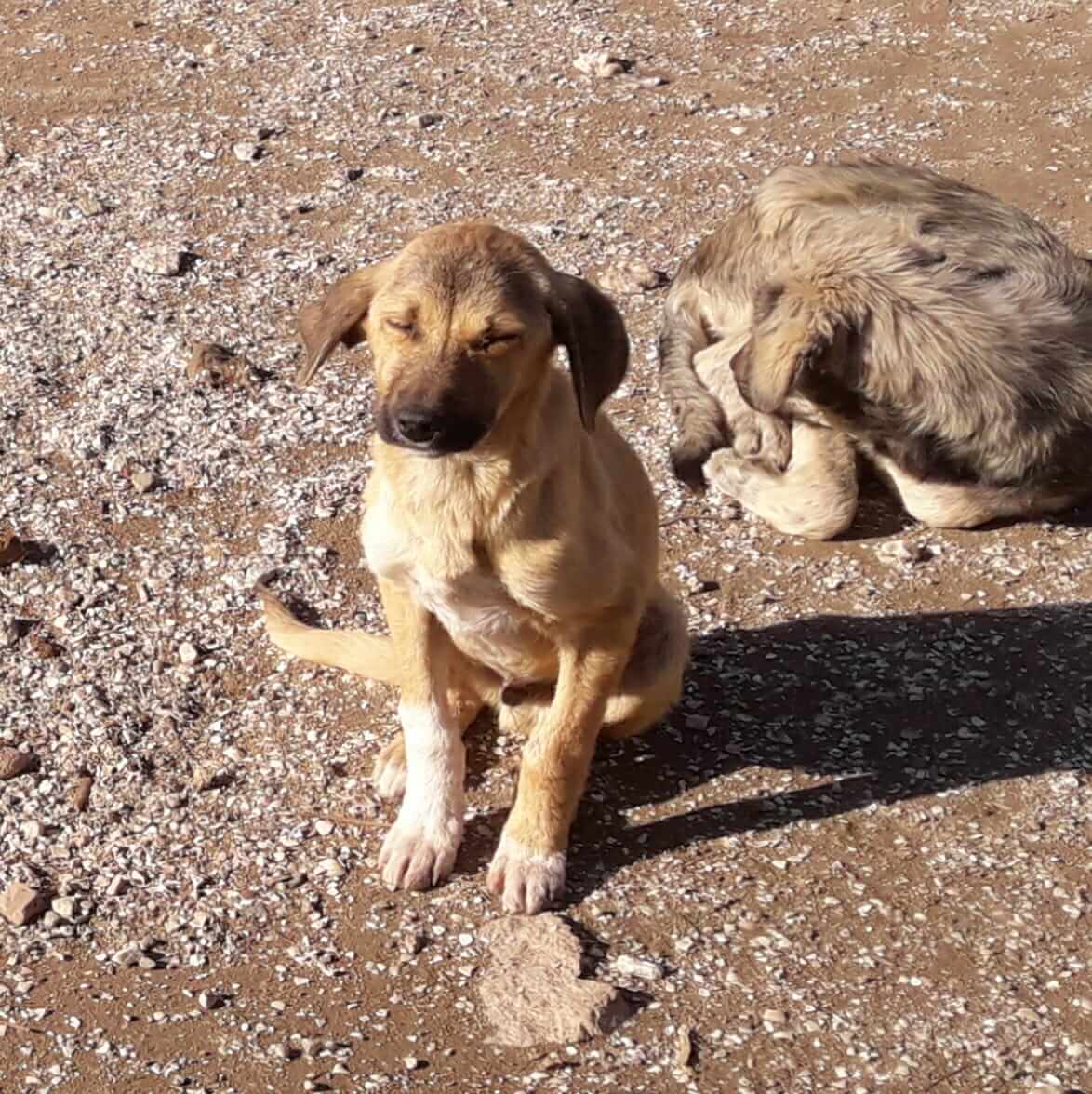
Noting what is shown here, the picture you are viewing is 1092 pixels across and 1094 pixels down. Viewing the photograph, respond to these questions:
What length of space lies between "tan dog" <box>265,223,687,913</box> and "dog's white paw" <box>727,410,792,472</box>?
1.81 m

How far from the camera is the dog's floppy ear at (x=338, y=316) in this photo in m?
3.95

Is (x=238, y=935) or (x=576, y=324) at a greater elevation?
(x=576, y=324)

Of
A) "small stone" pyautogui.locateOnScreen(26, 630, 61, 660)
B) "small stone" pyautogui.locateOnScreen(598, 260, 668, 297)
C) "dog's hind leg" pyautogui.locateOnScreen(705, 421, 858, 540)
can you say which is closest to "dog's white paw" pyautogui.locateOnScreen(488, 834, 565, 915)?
"small stone" pyautogui.locateOnScreen(26, 630, 61, 660)

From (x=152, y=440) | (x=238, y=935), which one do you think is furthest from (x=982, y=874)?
(x=152, y=440)

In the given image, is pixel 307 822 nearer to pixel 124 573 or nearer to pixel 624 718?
pixel 624 718

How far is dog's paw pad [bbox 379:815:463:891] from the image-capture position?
4270 mm

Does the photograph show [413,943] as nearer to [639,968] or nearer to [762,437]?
[639,968]

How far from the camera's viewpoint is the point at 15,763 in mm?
4613

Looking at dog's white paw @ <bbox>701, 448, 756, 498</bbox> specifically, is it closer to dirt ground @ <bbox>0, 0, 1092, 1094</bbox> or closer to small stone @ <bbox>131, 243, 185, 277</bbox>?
dirt ground @ <bbox>0, 0, 1092, 1094</bbox>

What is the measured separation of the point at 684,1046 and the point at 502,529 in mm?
1296

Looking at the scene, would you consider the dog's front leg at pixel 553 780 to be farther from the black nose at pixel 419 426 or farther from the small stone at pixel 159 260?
the small stone at pixel 159 260

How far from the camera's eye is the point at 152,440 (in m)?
5.95

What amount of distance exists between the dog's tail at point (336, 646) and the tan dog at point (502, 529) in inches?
11.8

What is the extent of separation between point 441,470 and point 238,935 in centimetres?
129
